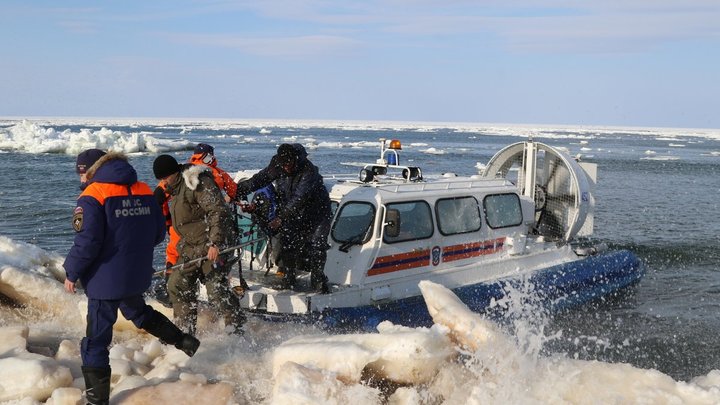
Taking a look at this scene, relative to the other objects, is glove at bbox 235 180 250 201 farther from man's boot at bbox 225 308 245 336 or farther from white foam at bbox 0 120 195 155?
white foam at bbox 0 120 195 155

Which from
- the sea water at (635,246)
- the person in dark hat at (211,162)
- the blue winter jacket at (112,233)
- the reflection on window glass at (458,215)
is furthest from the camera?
the sea water at (635,246)

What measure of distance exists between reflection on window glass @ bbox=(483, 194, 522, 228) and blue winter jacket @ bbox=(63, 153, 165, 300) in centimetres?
451

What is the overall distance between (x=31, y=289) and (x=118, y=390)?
2.24 meters

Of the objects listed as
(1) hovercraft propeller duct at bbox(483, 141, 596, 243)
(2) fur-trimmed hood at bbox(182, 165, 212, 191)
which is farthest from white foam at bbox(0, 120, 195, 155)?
(2) fur-trimmed hood at bbox(182, 165, 212, 191)

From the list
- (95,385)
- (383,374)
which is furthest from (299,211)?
(95,385)

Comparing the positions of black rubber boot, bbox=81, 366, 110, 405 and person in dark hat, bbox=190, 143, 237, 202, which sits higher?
person in dark hat, bbox=190, 143, 237, 202

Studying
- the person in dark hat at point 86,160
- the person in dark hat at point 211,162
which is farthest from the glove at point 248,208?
the person in dark hat at point 86,160

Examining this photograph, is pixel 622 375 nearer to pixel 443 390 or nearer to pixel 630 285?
pixel 443 390

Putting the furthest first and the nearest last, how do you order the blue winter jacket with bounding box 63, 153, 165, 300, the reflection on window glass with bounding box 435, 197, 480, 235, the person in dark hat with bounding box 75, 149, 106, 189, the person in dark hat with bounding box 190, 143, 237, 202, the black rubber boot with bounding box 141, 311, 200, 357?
the reflection on window glass with bounding box 435, 197, 480, 235, the person in dark hat with bounding box 190, 143, 237, 202, the black rubber boot with bounding box 141, 311, 200, 357, the person in dark hat with bounding box 75, 149, 106, 189, the blue winter jacket with bounding box 63, 153, 165, 300

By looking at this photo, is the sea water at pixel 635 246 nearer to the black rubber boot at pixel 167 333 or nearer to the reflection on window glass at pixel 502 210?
the reflection on window glass at pixel 502 210

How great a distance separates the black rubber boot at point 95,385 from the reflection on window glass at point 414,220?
3395 mm

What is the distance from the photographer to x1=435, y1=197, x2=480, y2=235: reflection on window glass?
23.2ft

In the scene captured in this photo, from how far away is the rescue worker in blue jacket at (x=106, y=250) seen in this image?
3.65 meters

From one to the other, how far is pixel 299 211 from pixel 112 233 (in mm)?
2478
